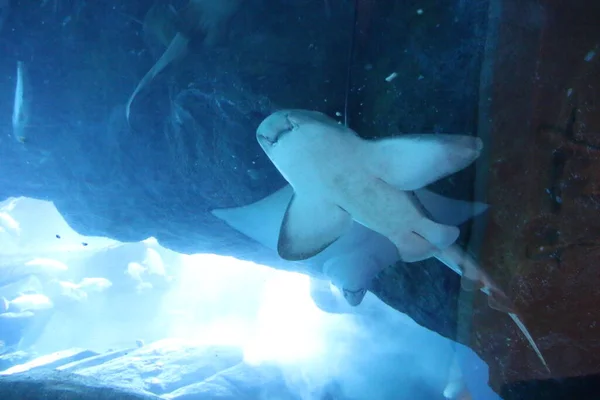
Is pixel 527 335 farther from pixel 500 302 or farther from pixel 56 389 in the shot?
pixel 56 389

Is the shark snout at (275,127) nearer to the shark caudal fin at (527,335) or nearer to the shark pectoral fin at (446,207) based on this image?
the shark pectoral fin at (446,207)

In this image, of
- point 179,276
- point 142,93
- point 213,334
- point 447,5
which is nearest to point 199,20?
point 142,93

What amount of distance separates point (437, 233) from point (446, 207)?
1.32 ft

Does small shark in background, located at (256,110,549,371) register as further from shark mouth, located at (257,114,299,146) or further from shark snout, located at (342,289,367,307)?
shark snout, located at (342,289,367,307)

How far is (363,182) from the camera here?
2906 millimetres

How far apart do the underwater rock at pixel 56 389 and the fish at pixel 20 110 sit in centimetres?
428

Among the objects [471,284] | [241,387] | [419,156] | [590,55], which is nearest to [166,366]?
[241,387]

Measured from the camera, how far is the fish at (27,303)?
2177 cm

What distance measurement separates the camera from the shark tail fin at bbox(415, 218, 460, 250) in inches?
118

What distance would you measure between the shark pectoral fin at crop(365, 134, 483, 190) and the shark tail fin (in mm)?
358

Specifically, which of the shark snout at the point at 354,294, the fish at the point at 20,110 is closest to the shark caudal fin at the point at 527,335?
the shark snout at the point at 354,294

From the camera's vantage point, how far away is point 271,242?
4.83 meters

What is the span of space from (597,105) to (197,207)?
19.1 ft

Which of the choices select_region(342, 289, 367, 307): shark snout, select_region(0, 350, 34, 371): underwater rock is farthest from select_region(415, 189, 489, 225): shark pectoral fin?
select_region(0, 350, 34, 371): underwater rock
